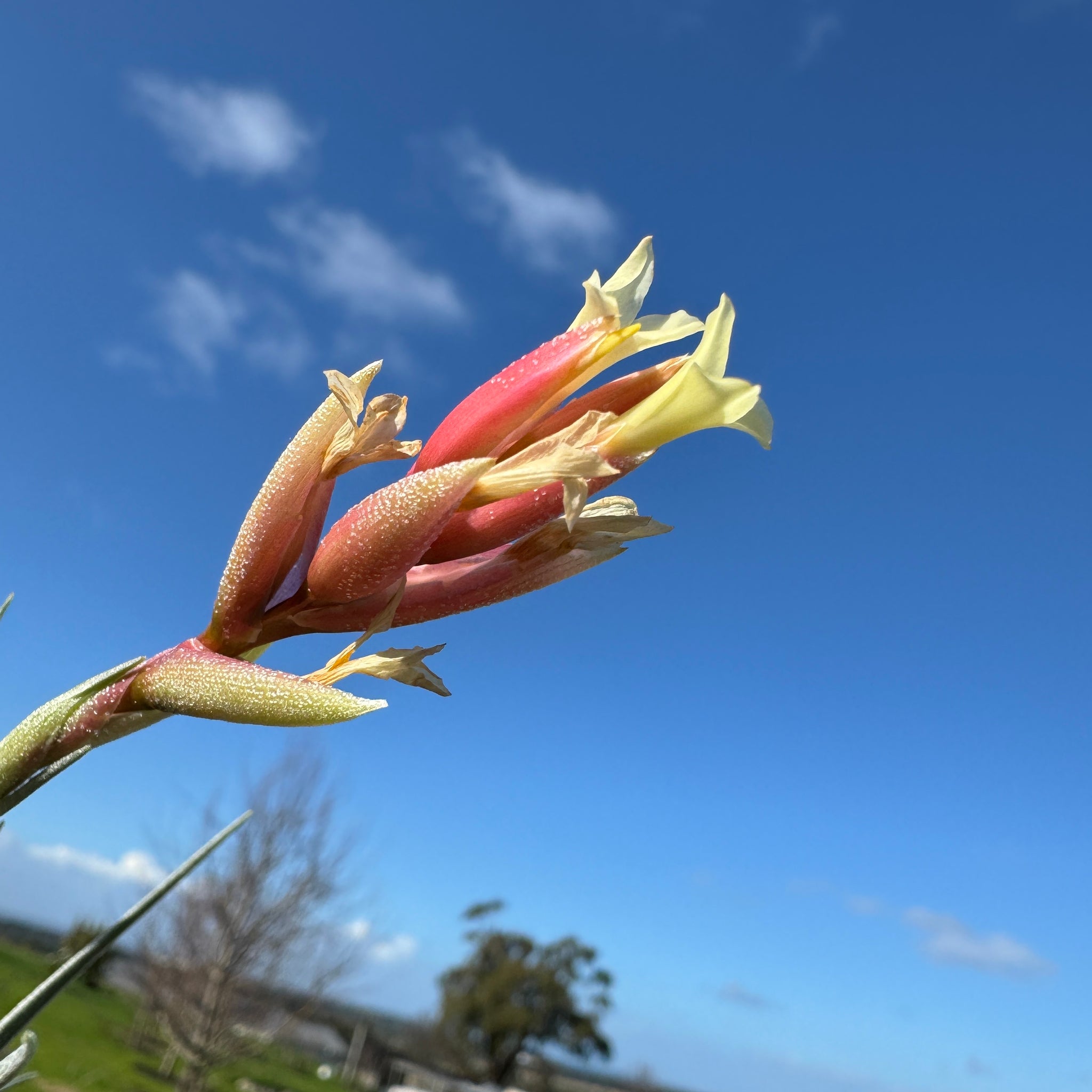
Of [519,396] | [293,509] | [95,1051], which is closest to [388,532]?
[293,509]

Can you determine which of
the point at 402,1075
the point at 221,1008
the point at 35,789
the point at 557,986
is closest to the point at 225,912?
the point at 221,1008

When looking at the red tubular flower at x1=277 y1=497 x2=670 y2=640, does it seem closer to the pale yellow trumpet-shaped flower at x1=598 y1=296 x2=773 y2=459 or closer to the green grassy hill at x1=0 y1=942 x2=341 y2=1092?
the pale yellow trumpet-shaped flower at x1=598 y1=296 x2=773 y2=459

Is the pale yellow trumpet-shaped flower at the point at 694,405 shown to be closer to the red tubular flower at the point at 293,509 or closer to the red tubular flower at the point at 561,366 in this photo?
the red tubular flower at the point at 561,366

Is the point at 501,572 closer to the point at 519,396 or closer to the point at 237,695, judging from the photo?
the point at 519,396

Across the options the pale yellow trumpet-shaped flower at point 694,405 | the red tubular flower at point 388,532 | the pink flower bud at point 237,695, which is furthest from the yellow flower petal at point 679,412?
the pink flower bud at point 237,695

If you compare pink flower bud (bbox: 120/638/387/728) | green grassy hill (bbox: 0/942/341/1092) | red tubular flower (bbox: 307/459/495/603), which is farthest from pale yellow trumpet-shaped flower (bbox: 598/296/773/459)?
green grassy hill (bbox: 0/942/341/1092)
